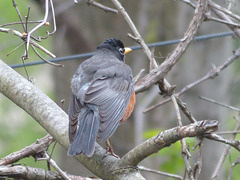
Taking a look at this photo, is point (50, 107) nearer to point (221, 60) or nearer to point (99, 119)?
point (99, 119)

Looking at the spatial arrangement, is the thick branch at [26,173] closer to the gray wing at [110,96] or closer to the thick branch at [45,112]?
the thick branch at [45,112]

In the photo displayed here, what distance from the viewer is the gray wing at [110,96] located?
11.3 feet

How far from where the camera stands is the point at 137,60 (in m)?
6.92

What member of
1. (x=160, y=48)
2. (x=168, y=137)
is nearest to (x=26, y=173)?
(x=168, y=137)

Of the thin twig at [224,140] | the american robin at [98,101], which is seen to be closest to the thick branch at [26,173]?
the american robin at [98,101]

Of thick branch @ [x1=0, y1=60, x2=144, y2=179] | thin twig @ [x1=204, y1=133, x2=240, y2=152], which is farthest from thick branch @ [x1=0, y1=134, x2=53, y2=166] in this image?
thin twig @ [x1=204, y1=133, x2=240, y2=152]

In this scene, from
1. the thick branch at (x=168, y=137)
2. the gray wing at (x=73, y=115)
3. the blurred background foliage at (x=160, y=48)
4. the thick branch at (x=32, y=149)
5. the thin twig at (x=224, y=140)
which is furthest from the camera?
the blurred background foliage at (x=160, y=48)

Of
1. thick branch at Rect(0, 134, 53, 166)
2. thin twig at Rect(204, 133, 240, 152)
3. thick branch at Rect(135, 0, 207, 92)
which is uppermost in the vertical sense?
thick branch at Rect(135, 0, 207, 92)

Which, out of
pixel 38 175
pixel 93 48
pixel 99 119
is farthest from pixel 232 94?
pixel 38 175

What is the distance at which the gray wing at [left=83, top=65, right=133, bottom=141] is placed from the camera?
346 centimetres

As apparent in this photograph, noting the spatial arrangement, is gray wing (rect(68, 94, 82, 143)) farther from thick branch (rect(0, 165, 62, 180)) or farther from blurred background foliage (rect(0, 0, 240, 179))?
blurred background foliage (rect(0, 0, 240, 179))

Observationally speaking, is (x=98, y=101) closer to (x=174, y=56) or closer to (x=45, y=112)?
(x=45, y=112)

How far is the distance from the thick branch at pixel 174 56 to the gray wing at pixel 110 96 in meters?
0.19

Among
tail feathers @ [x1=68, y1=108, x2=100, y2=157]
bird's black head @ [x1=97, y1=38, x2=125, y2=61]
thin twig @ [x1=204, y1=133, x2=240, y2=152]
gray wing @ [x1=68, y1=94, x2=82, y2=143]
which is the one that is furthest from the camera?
bird's black head @ [x1=97, y1=38, x2=125, y2=61]
